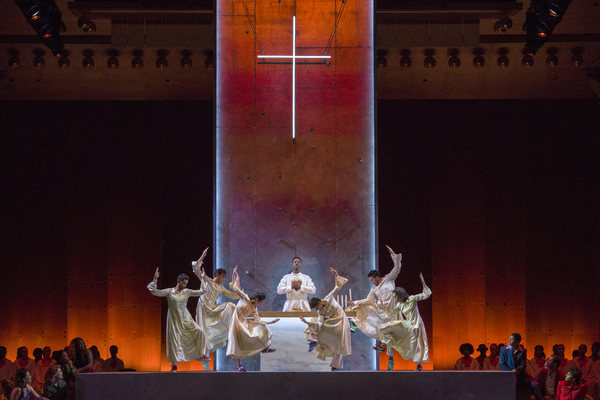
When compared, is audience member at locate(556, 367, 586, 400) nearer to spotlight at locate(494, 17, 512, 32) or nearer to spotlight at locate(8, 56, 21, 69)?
spotlight at locate(494, 17, 512, 32)

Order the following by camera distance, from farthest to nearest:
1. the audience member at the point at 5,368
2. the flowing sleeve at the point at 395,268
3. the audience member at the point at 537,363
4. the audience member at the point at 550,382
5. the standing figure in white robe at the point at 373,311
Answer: the audience member at the point at 537,363 → the audience member at the point at 5,368 → the audience member at the point at 550,382 → the flowing sleeve at the point at 395,268 → the standing figure in white robe at the point at 373,311

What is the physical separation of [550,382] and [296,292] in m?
3.28

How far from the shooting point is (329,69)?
932cm

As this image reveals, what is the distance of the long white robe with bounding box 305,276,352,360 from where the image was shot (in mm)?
7594

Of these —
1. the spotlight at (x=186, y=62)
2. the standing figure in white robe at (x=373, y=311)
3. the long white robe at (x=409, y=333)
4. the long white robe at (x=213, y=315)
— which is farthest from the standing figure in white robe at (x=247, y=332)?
the spotlight at (x=186, y=62)

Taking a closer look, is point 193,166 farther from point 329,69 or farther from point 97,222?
point 329,69

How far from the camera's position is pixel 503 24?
10367mm

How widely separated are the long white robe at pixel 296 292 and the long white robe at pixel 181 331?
1.31 m

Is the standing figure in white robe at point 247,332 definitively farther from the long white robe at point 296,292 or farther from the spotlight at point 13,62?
the spotlight at point 13,62

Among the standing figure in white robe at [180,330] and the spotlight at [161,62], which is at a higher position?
the spotlight at [161,62]

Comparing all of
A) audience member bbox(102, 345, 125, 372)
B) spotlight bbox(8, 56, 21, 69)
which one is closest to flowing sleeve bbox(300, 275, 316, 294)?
audience member bbox(102, 345, 125, 372)

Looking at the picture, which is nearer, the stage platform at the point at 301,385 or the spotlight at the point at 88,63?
the stage platform at the point at 301,385

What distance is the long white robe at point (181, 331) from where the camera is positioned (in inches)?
A: 307

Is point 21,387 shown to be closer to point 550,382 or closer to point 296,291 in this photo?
point 296,291
